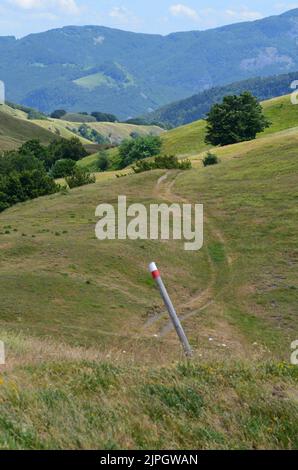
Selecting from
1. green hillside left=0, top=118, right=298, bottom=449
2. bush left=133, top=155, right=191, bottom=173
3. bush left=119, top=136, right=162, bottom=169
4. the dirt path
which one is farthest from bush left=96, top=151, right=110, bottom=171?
the dirt path

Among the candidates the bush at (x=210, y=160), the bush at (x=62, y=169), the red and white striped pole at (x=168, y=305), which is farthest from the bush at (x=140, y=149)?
the red and white striped pole at (x=168, y=305)

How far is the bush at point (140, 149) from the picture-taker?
108m

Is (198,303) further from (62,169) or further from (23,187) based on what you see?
(62,169)

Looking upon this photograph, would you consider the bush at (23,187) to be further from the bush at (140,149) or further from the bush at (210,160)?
the bush at (140,149)

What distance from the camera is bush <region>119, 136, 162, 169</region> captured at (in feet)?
355

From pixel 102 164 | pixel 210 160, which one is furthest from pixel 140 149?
pixel 210 160

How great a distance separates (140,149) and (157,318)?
273ft

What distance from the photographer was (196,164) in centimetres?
7412

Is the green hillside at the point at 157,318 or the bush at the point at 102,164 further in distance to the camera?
the bush at the point at 102,164

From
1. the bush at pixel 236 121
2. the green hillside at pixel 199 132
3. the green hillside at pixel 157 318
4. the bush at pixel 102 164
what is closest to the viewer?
the green hillside at pixel 157 318

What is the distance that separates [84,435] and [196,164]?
222 feet

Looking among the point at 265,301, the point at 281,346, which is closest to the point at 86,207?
the point at 265,301

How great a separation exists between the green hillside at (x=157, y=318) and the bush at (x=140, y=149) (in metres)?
33.8

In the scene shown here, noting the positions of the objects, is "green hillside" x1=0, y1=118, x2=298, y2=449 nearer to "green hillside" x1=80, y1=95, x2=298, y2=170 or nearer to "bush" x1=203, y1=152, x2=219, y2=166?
"bush" x1=203, y1=152, x2=219, y2=166
